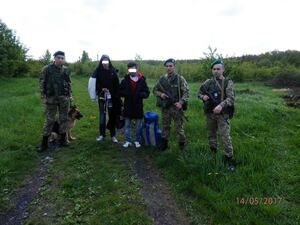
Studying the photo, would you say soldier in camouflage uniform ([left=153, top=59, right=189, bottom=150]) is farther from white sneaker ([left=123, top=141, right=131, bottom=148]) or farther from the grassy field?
white sneaker ([left=123, top=141, right=131, bottom=148])

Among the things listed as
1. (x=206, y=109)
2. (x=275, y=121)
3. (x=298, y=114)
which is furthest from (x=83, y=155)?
(x=298, y=114)

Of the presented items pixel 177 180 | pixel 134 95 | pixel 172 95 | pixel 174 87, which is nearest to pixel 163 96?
pixel 172 95

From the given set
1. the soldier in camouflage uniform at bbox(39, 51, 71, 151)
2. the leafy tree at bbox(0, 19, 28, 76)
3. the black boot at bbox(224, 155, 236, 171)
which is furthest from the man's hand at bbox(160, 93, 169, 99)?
the leafy tree at bbox(0, 19, 28, 76)

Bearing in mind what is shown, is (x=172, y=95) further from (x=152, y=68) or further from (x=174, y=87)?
(x=152, y=68)

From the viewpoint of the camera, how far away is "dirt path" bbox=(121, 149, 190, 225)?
17.2 feet

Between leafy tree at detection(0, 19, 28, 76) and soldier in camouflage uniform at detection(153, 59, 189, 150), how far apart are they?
32337 millimetres

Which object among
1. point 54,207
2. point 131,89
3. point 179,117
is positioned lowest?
point 54,207

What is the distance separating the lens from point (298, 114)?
43.4ft

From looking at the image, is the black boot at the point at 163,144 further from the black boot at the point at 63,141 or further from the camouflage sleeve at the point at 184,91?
the black boot at the point at 63,141

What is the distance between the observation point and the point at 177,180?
6.75 metres

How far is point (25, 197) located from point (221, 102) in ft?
13.8

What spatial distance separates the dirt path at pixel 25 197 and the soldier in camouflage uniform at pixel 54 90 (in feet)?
Answer: 3.89

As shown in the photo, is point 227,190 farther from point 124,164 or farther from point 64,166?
point 64,166

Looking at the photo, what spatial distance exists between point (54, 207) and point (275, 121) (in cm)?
894
